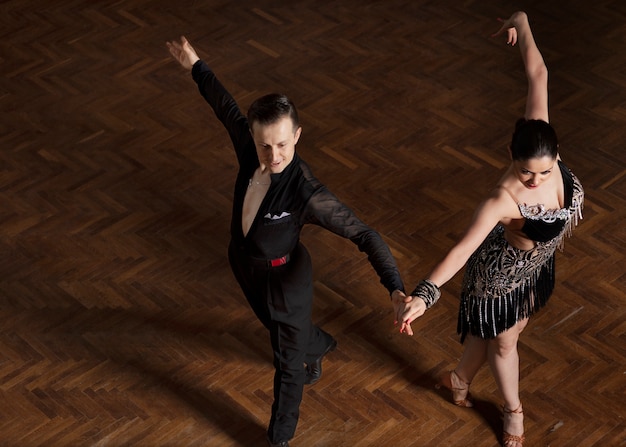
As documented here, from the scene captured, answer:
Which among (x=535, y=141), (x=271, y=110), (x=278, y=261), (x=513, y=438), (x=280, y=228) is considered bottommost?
(x=513, y=438)

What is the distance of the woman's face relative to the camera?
3.47 m

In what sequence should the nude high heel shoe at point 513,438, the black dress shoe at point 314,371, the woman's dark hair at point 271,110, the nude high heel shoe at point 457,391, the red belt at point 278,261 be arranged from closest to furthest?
the woman's dark hair at point 271,110 < the red belt at point 278,261 < the nude high heel shoe at point 513,438 < the nude high heel shoe at point 457,391 < the black dress shoe at point 314,371

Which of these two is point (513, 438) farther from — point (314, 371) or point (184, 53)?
point (184, 53)

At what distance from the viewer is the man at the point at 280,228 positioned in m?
3.64

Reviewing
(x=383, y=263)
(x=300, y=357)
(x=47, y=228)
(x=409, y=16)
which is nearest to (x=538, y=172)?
(x=383, y=263)

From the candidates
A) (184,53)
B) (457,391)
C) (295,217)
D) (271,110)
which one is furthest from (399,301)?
(184,53)

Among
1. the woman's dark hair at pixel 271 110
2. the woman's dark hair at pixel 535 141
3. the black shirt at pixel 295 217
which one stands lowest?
the black shirt at pixel 295 217

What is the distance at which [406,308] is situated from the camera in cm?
351

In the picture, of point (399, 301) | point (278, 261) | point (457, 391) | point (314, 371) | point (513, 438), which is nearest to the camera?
point (399, 301)

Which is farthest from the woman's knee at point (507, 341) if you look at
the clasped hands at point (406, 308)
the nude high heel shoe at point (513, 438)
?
the clasped hands at point (406, 308)

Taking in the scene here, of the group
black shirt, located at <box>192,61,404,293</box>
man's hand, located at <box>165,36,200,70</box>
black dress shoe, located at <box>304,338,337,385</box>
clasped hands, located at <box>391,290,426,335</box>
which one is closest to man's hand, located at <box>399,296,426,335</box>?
clasped hands, located at <box>391,290,426,335</box>

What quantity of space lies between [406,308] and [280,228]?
1.96 ft

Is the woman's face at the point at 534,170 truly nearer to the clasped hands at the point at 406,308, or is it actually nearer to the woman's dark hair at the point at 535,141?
the woman's dark hair at the point at 535,141

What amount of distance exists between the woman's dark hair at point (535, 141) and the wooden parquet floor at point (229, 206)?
1.40 meters
